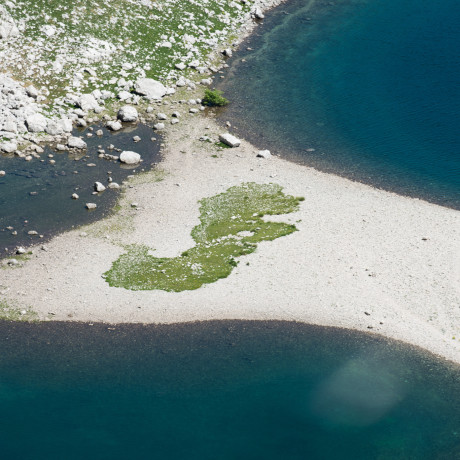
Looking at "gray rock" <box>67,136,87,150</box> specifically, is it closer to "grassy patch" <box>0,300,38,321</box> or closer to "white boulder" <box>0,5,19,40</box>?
"white boulder" <box>0,5,19,40</box>

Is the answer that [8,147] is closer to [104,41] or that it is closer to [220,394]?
[104,41]

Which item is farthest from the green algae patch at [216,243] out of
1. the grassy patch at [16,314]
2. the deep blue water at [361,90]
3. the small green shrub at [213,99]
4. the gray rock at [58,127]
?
the gray rock at [58,127]

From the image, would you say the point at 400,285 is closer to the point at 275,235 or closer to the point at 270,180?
the point at 275,235

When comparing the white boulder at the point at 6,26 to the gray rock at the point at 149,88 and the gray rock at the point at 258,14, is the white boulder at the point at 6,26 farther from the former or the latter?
the gray rock at the point at 258,14

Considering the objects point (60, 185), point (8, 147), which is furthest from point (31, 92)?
point (60, 185)

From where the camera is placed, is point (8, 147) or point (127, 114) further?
point (127, 114)

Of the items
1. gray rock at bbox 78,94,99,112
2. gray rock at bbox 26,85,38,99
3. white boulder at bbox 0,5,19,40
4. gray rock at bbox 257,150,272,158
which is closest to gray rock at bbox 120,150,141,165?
gray rock at bbox 78,94,99,112
